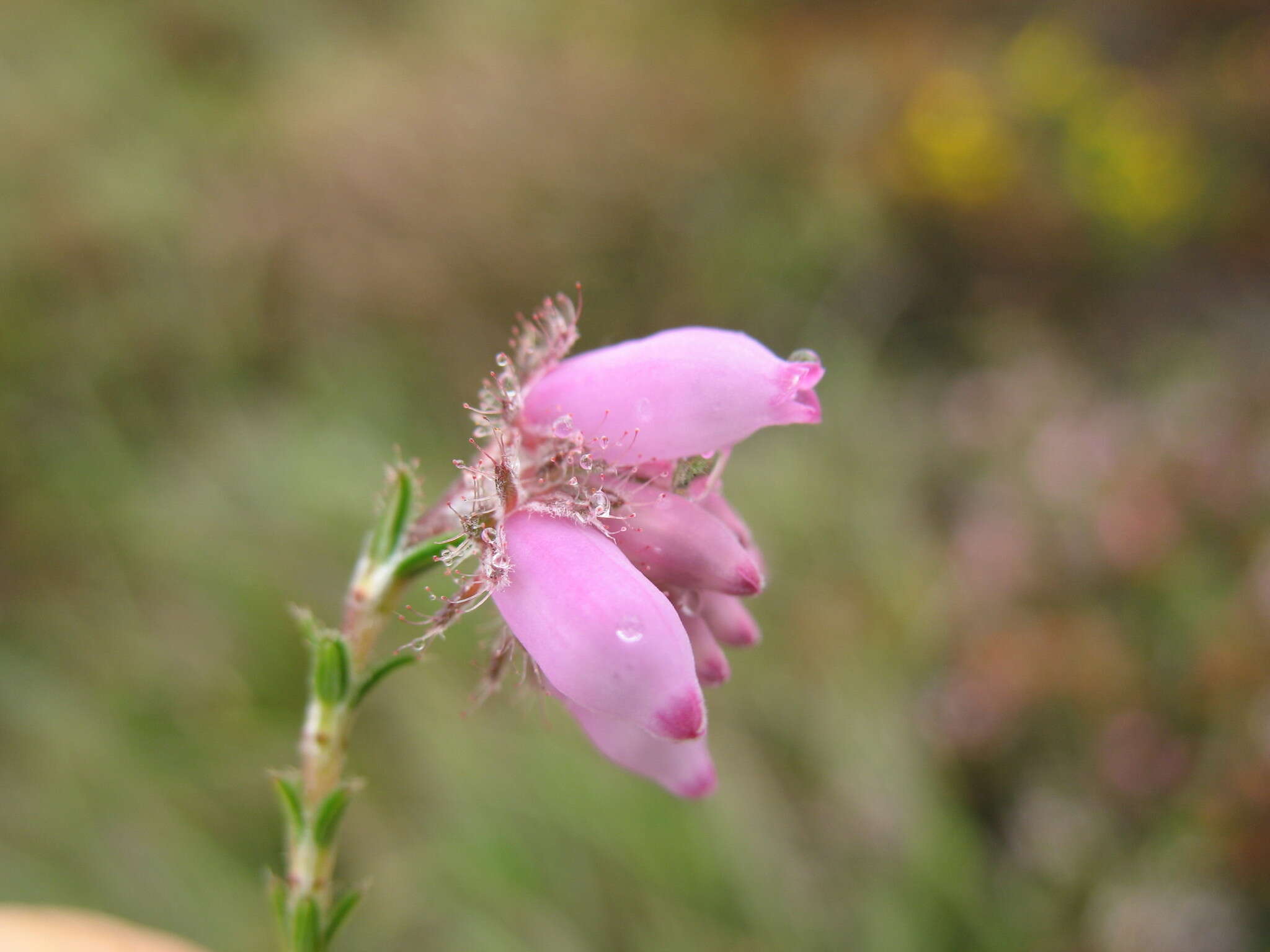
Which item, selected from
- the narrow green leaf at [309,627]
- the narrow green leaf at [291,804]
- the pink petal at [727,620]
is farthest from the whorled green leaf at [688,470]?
the narrow green leaf at [291,804]

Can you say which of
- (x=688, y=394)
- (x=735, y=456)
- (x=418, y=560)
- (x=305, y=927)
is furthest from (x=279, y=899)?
(x=735, y=456)

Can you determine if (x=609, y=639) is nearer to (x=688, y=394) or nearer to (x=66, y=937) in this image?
(x=688, y=394)

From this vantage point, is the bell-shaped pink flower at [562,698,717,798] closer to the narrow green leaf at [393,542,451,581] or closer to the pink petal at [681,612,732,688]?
the pink petal at [681,612,732,688]

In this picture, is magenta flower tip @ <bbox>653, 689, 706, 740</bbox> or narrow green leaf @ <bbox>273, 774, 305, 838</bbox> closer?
magenta flower tip @ <bbox>653, 689, 706, 740</bbox>

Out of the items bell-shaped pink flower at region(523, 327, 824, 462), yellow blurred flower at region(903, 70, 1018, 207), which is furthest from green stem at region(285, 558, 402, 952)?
yellow blurred flower at region(903, 70, 1018, 207)

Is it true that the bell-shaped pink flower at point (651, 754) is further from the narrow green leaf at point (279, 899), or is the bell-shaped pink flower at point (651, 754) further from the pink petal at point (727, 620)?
the narrow green leaf at point (279, 899)
